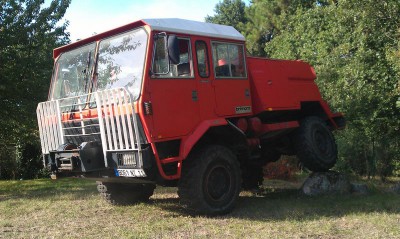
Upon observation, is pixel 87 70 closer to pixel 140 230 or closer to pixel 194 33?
pixel 194 33

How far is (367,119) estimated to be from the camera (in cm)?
1295

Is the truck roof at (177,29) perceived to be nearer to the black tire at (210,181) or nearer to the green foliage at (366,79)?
the black tire at (210,181)

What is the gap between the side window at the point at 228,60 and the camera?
23.6ft

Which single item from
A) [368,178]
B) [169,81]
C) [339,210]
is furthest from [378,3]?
[169,81]

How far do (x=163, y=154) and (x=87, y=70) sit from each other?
1936mm

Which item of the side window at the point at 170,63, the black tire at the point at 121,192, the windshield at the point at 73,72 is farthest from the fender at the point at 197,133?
the black tire at the point at 121,192

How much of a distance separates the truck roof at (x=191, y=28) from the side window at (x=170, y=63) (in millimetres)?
181

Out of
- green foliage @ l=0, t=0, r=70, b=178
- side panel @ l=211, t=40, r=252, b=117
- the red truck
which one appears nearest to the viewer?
the red truck

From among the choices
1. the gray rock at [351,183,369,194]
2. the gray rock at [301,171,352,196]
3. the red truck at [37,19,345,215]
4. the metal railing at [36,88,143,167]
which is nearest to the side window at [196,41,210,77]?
the red truck at [37,19,345,215]

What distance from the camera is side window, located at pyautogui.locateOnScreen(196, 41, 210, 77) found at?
22.5 feet

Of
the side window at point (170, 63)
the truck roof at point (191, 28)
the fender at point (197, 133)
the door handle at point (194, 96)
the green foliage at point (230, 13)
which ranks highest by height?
the green foliage at point (230, 13)

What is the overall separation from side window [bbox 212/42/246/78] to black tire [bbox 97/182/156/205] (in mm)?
2768

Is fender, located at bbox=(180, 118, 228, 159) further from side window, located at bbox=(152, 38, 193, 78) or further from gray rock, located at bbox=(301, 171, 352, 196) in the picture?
gray rock, located at bbox=(301, 171, 352, 196)

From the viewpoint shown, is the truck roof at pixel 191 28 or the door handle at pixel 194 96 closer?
the truck roof at pixel 191 28
